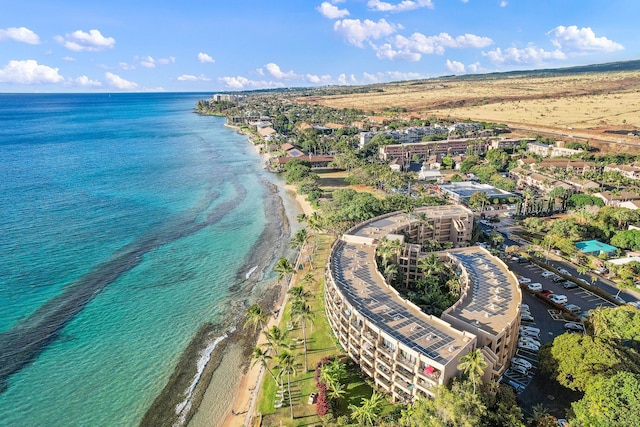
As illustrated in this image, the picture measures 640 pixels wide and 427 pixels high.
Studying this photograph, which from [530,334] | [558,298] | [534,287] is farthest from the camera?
[534,287]

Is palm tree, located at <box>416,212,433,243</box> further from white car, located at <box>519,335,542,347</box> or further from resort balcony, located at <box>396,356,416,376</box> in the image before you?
resort balcony, located at <box>396,356,416,376</box>

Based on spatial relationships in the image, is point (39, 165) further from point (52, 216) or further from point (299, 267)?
point (299, 267)

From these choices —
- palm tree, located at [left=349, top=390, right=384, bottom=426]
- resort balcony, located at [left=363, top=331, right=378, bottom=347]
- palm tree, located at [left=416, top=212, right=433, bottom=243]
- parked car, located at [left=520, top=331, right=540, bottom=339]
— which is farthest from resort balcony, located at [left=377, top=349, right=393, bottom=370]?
palm tree, located at [left=416, top=212, right=433, bottom=243]

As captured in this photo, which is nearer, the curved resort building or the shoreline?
the curved resort building

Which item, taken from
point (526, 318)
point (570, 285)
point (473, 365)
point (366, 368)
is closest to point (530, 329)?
point (526, 318)

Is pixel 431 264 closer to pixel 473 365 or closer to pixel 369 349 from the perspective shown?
pixel 369 349

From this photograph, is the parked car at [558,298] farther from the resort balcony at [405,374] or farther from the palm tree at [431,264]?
the resort balcony at [405,374]

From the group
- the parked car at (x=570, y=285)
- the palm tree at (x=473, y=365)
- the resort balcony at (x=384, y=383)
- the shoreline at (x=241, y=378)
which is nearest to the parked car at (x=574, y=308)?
the parked car at (x=570, y=285)
